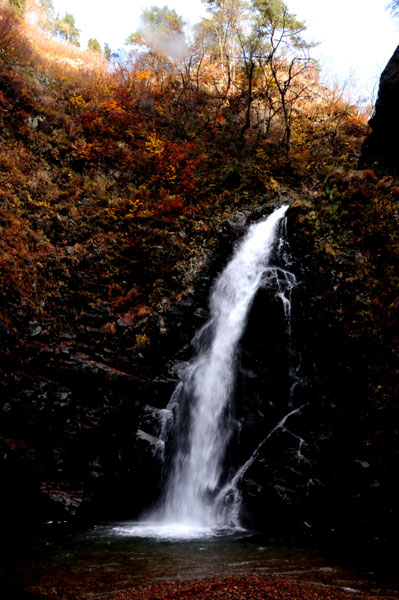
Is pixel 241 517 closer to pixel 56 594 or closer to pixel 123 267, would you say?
pixel 56 594

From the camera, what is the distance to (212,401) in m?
9.42

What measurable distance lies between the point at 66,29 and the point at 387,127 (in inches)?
1868

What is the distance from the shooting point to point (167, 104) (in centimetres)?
1869

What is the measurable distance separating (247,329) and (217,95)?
Result: 1588cm

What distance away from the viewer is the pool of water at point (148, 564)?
4441mm

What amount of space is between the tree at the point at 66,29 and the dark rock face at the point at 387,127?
41141mm

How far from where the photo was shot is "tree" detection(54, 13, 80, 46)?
138 feet

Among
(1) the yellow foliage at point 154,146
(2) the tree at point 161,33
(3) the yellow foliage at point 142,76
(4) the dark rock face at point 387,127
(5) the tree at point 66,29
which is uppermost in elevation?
(5) the tree at point 66,29

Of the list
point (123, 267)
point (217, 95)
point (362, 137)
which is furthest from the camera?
point (217, 95)

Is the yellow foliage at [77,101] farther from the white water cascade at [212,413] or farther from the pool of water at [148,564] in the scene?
the pool of water at [148,564]

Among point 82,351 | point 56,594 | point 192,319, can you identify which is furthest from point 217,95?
point 56,594

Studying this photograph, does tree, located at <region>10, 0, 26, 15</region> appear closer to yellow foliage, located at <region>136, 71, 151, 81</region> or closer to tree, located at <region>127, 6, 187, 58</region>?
tree, located at <region>127, 6, 187, 58</region>

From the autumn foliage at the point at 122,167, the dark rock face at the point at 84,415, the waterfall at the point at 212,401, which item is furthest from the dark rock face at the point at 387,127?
the dark rock face at the point at 84,415

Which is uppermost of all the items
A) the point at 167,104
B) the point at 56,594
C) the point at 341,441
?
the point at 167,104
